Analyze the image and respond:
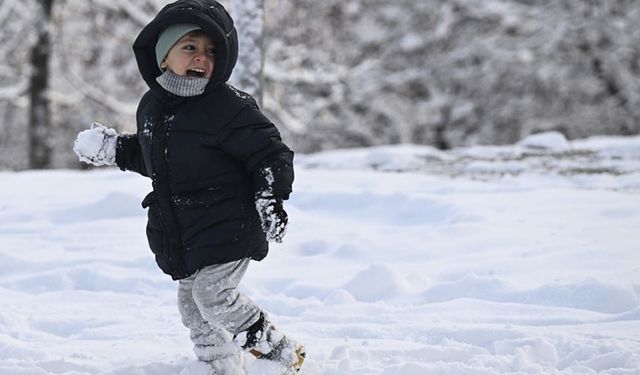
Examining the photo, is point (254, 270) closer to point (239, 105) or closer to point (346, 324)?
point (346, 324)

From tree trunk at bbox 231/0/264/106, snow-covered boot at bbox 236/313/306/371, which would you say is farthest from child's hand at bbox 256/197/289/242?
tree trunk at bbox 231/0/264/106

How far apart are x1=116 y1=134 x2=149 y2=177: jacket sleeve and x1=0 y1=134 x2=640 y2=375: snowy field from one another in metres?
0.77

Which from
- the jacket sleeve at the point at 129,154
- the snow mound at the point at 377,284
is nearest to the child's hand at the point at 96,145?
the jacket sleeve at the point at 129,154

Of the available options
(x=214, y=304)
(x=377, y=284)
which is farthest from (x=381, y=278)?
(x=214, y=304)

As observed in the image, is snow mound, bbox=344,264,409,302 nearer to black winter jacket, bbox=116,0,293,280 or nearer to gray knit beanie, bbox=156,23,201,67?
black winter jacket, bbox=116,0,293,280

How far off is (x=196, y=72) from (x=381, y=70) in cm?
1412

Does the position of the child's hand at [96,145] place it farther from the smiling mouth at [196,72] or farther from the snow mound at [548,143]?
the snow mound at [548,143]

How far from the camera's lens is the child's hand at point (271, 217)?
2.85 m

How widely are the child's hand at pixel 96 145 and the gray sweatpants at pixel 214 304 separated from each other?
1.86ft

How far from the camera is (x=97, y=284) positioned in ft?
15.1

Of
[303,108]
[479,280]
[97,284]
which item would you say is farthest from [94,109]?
[479,280]

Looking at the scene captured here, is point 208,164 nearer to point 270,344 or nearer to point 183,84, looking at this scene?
point 183,84

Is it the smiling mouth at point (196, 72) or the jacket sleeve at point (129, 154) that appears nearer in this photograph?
the smiling mouth at point (196, 72)

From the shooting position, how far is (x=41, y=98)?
13805 mm
